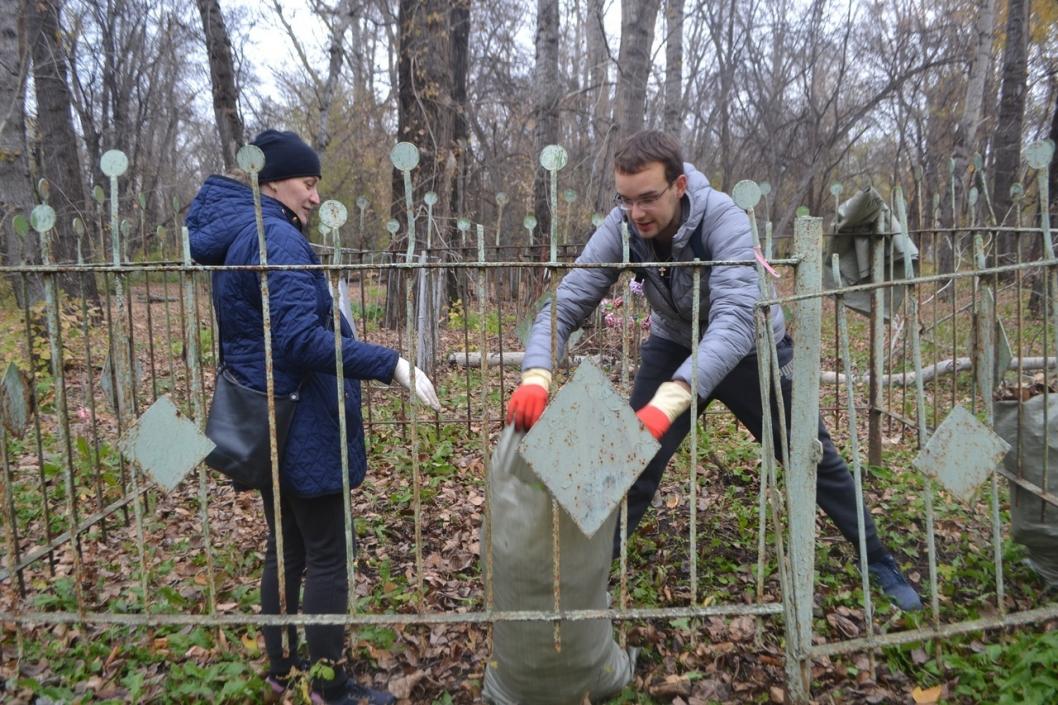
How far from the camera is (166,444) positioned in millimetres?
2082

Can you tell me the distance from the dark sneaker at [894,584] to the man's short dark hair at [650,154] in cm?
185

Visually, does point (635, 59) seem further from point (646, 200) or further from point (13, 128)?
point (646, 200)

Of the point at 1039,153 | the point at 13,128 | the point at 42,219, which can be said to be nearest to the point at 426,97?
the point at 13,128

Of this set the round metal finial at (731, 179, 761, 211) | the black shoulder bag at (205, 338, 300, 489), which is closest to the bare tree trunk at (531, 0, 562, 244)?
the round metal finial at (731, 179, 761, 211)

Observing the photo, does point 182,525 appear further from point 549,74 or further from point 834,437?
point 549,74

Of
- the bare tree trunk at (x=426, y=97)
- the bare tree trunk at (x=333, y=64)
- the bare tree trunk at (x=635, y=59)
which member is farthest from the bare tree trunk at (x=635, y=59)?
the bare tree trunk at (x=333, y=64)

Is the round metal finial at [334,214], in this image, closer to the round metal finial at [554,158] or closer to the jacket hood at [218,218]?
the jacket hood at [218,218]

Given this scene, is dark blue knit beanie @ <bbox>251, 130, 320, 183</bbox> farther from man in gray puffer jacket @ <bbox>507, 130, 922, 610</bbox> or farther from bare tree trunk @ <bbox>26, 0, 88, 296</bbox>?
bare tree trunk @ <bbox>26, 0, 88, 296</bbox>

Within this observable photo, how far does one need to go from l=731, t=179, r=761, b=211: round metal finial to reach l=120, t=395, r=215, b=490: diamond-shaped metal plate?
1.72 metres

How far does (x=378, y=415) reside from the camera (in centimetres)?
588

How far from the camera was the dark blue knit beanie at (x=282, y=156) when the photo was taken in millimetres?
2193

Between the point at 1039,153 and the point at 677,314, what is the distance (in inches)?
57.3

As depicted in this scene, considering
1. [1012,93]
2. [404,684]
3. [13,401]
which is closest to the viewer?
[404,684]

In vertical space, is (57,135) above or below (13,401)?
above
